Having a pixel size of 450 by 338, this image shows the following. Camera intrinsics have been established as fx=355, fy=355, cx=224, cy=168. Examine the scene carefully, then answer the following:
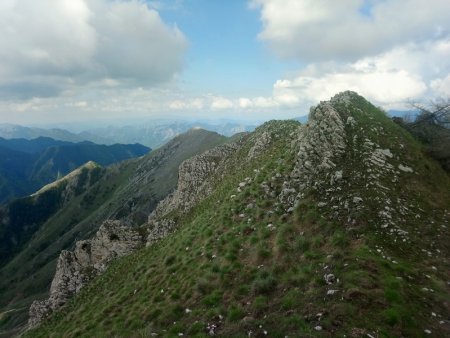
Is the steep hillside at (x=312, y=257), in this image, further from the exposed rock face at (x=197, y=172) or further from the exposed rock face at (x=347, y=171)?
the exposed rock face at (x=197, y=172)

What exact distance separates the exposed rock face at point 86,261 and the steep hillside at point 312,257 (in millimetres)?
5656

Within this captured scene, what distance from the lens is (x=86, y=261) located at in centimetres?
5016

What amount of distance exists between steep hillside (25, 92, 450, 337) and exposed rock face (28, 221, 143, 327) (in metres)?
5.66

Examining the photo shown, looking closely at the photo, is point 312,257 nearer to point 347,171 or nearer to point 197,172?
point 347,171

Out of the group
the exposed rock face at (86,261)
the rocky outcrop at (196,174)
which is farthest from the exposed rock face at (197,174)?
the exposed rock face at (86,261)

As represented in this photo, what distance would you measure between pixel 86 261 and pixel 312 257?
4083 cm

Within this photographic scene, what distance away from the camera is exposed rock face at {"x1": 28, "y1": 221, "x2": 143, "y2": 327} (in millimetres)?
40312

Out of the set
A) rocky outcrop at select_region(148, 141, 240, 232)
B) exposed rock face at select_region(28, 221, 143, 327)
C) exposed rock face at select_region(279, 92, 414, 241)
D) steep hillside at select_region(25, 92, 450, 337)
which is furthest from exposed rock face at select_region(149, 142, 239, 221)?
exposed rock face at select_region(279, 92, 414, 241)

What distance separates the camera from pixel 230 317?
16.0 m

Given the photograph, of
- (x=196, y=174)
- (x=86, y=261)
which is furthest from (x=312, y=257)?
(x=196, y=174)

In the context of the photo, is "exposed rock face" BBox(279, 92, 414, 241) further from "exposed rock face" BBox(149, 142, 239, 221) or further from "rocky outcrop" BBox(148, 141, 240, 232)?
"exposed rock face" BBox(149, 142, 239, 221)

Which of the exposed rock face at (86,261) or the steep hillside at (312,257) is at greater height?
the steep hillside at (312,257)

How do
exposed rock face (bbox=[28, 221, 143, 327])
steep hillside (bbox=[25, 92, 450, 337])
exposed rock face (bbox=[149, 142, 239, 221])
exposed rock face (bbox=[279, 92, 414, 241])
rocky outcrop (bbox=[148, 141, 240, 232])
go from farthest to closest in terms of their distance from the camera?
exposed rock face (bbox=[149, 142, 239, 221]) → rocky outcrop (bbox=[148, 141, 240, 232]) → exposed rock face (bbox=[28, 221, 143, 327]) → exposed rock face (bbox=[279, 92, 414, 241]) → steep hillside (bbox=[25, 92, 450, 337])

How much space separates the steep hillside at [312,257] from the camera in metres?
14.2
